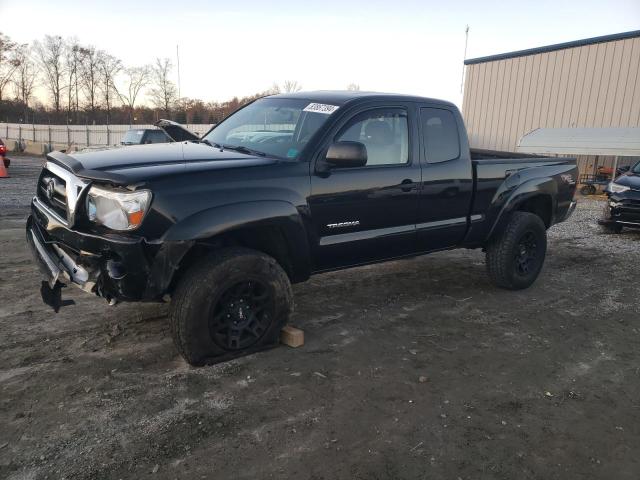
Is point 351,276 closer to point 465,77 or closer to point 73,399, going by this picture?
point 73,399

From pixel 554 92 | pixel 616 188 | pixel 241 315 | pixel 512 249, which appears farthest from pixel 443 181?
pixel 554 92

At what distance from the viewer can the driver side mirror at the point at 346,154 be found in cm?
354

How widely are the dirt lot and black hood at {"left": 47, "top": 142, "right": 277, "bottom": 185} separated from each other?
1294 millimetres

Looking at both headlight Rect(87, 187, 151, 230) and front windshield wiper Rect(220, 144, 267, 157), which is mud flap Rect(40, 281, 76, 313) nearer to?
headlight Rect(87, 187, 151, 230)

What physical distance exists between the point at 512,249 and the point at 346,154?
8.32 ft

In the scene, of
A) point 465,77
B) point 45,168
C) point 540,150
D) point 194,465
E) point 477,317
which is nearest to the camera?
point 194,465

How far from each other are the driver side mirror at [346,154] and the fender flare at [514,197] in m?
2.03

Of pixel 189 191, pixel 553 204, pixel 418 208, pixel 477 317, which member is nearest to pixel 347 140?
pixel 418 208

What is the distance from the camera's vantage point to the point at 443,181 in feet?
14.7

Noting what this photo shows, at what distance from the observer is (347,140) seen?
154 inches

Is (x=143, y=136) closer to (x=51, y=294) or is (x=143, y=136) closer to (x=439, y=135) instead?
(x=439, y=135)

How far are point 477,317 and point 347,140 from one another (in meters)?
2.04

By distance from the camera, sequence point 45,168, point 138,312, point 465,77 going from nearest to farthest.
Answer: point 45,168
point 138,312
point 465,77

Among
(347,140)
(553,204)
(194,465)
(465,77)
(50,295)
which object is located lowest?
(194,465)
